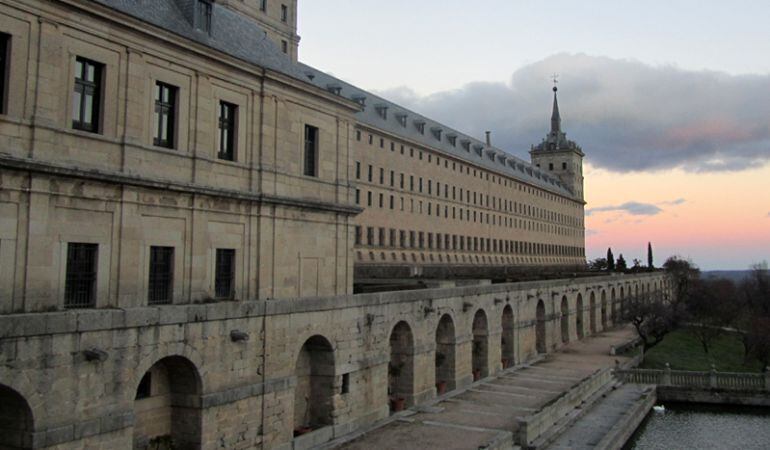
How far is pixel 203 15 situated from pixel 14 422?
1380 cm

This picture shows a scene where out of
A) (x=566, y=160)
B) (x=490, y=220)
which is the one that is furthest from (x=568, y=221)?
(x=490, y=220)

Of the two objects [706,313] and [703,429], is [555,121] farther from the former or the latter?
[703,429]

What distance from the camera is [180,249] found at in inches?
734

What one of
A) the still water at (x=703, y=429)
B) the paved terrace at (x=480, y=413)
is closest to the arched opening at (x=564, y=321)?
the paved terrace at (x=480, y=413)

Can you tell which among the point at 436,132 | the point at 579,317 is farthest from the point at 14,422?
the point at 436,132

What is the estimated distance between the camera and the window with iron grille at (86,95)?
16.4m

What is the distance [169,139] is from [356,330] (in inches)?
342

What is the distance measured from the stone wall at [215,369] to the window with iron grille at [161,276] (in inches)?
81.5

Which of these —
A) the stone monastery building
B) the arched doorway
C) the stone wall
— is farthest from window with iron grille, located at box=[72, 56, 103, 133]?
the arched doorway

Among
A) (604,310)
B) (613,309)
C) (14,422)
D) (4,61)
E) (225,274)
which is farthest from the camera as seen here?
(613,309)

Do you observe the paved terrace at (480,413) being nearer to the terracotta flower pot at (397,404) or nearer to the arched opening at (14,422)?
the terracotta flower pot at (397,404)

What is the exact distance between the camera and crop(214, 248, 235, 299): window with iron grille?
66.1 feet

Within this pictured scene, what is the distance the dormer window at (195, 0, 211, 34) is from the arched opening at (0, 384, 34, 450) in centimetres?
1280

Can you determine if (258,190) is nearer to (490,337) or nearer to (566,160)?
(490,337)
